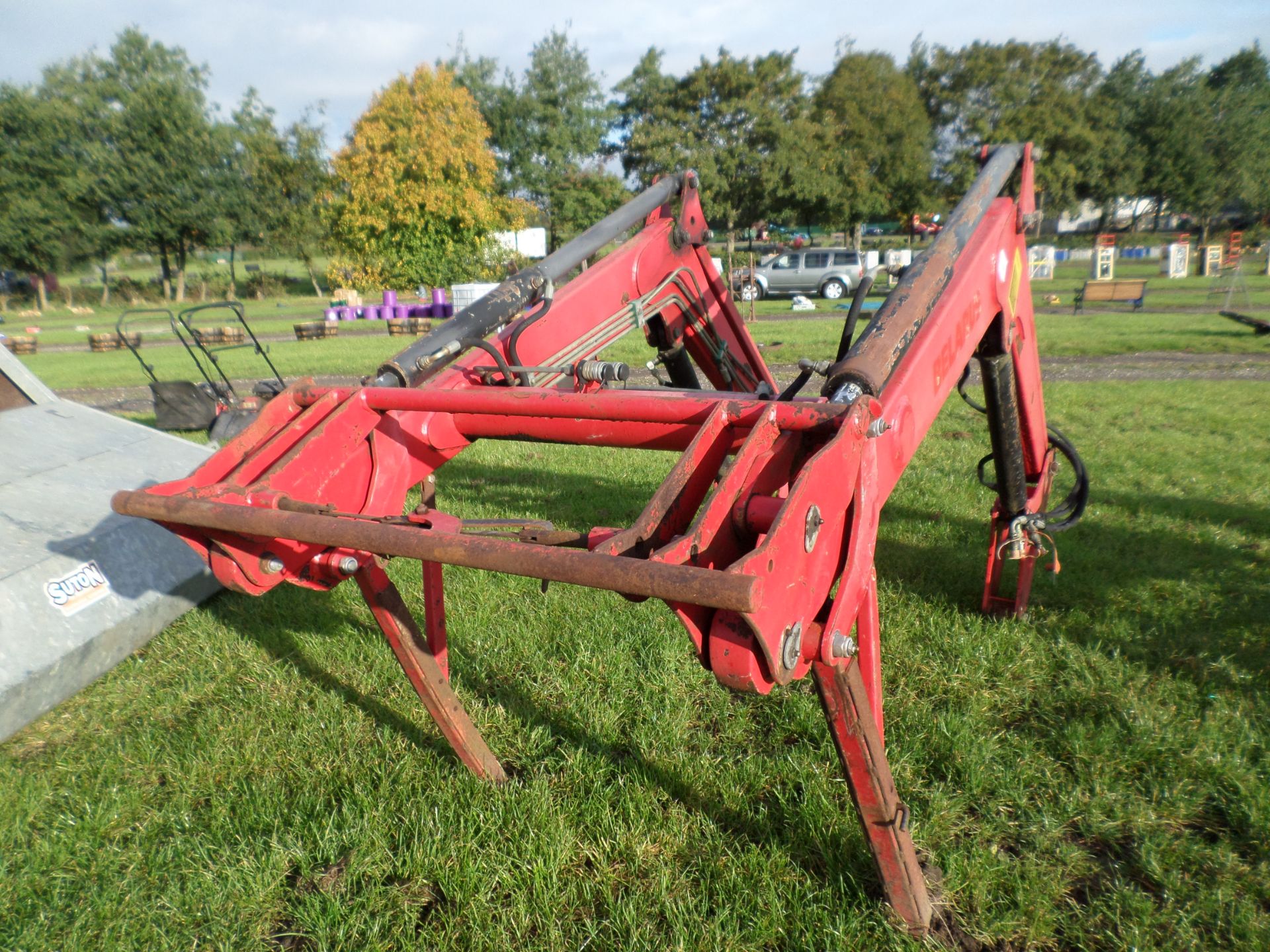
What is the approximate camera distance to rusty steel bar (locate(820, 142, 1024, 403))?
1797 millimetres

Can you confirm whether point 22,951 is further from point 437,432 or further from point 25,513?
point 25,513

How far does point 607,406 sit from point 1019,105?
4860 centimetres

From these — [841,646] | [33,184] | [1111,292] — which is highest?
[33,184]

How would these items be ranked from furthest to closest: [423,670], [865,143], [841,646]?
[865,143] < [423,670] < [841,646]

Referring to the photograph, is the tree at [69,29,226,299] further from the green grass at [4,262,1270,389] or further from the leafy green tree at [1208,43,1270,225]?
the leafy green tree at [1208,43,1270,225]

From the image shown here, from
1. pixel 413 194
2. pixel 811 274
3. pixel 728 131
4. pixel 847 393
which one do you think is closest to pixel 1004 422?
pixel 847 393

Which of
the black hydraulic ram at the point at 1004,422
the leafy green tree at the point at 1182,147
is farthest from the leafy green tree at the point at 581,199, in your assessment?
the black hydraulic ram at the point at 1004,422

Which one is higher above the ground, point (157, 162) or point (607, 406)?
point (157, 162)

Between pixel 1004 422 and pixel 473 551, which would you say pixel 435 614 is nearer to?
pixel 473 551

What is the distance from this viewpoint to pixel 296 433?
7.16ft

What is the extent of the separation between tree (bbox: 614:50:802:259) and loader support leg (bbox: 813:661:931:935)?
32531 millimetres

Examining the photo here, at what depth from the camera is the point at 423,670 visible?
2459 mm

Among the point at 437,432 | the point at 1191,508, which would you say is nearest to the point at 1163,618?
the point at 1191,508

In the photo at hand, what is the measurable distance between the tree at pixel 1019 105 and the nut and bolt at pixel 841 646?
142 ft
